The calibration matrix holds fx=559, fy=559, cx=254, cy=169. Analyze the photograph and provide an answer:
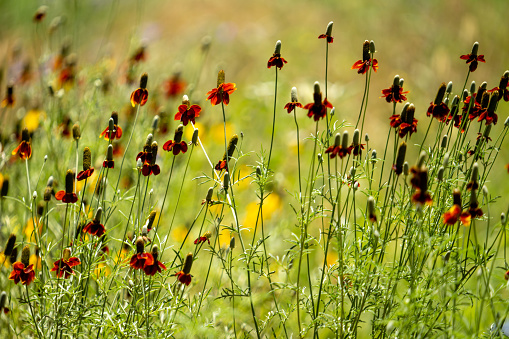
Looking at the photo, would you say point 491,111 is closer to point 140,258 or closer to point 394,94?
point 394,94

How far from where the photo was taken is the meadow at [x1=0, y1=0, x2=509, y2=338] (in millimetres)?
1480

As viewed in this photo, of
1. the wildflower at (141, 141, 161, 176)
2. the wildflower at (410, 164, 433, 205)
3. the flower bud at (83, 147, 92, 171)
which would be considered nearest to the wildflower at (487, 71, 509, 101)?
the wildflower at (410, 164, 433, 205)

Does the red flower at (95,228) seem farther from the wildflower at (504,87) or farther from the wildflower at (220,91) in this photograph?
the wildflower at (504,87)

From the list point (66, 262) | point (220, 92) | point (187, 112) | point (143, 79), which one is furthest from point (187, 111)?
point (66, 262)

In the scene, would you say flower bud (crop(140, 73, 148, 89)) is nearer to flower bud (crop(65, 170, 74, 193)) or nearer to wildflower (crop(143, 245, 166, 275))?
flower bud (crop(65, 170, 74, 193))

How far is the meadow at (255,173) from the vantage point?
4.86 feet

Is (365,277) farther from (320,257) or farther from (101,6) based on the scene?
(101,6)

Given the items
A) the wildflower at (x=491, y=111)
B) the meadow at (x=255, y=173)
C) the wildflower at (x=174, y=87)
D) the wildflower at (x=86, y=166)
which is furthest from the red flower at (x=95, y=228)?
the wildflower at (x=174, y=87)

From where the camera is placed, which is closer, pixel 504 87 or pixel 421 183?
pixel 421 183

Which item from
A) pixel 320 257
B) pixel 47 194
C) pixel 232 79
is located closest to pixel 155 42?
pixel 232 79

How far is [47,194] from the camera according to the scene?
4.81 feet

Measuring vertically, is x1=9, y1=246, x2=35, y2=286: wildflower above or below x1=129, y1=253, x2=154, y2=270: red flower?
above

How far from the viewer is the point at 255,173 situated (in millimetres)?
1603

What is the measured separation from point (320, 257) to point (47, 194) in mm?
1995
